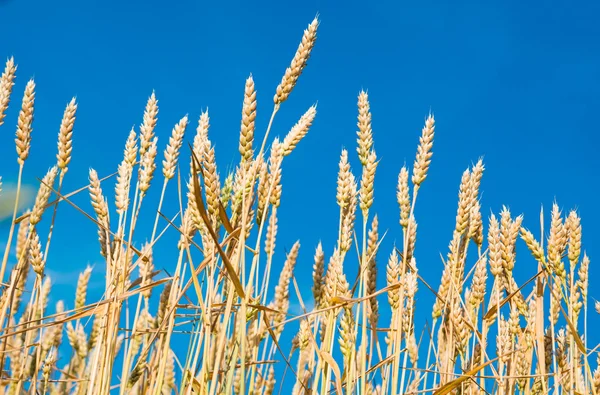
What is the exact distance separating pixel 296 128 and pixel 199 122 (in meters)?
0.32

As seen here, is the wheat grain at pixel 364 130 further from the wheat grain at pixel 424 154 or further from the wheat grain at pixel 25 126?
the wheat grain at pixel 25 126

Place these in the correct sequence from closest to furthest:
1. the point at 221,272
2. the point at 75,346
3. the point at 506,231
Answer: the point at 221,272 → the point at 506,231 → the point at 75,346

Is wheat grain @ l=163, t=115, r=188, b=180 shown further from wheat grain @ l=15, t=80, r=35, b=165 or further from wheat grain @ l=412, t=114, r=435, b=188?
wheat grain @ l=412, t=114, r=435, b=188

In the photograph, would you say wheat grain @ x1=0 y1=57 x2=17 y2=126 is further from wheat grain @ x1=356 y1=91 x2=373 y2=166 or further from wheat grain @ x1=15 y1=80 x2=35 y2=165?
wheat grain @ x1=356 y1=91 x2=373 y2=166

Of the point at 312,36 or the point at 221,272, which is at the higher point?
the point at 312,36

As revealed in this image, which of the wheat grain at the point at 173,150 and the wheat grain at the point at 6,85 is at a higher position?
the wheat grain at the point at 6,85

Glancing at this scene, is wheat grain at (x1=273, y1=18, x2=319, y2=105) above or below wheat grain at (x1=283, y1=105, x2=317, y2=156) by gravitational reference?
above

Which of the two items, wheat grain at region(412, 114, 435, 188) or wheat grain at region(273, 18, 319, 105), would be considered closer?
wheat grain at region(273, 18, 319, 105)

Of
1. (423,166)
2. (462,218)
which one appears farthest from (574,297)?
(423,166)

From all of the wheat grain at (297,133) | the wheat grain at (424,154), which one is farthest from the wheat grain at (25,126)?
the wheat grain at (424,154)

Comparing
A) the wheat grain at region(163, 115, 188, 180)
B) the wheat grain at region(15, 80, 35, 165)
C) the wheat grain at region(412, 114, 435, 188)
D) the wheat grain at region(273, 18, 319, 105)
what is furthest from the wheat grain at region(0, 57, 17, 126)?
the wheat grain at region(412, 114, 435, 188)

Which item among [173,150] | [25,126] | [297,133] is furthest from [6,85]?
[297,133]

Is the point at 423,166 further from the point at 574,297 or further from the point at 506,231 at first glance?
the point at 574,297

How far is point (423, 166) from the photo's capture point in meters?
2.05
